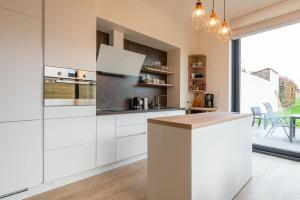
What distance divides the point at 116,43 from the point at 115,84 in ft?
2.37

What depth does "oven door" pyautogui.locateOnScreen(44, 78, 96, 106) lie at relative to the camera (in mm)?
2033

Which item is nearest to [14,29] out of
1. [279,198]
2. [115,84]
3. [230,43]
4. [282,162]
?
[115,84]

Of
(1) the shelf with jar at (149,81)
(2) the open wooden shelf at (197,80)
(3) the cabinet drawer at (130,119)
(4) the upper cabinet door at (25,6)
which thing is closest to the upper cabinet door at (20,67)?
(4) the upper cabinet door at (25,6)

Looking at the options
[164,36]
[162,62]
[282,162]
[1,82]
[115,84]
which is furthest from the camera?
[162,62]

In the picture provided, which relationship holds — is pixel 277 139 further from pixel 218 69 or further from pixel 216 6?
pixel 216 6

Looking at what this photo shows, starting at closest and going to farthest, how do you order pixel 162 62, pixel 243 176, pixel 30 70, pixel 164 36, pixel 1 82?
pixel 1 82 < pixel 30 70 < pixel 243 176 < pixel 164 36 < pixel 162 62

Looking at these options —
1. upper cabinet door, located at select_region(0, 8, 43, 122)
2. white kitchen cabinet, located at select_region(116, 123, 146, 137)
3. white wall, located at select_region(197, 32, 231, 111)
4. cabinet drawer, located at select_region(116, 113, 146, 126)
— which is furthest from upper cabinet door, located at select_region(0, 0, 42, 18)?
white wall, located at select_region(197, 32, 231, 111)

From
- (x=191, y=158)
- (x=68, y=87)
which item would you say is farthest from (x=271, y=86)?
(x=68, y=87)

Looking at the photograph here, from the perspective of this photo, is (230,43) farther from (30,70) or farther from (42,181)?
(42,181)

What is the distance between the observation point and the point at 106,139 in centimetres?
256

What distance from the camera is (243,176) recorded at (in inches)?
87.2

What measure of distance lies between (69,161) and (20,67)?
1179mm

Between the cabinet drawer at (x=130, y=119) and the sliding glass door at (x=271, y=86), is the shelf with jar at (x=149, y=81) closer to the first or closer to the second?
the cabinet drawer at (x=130, y=119)

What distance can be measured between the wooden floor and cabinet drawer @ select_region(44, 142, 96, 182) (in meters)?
0.18
